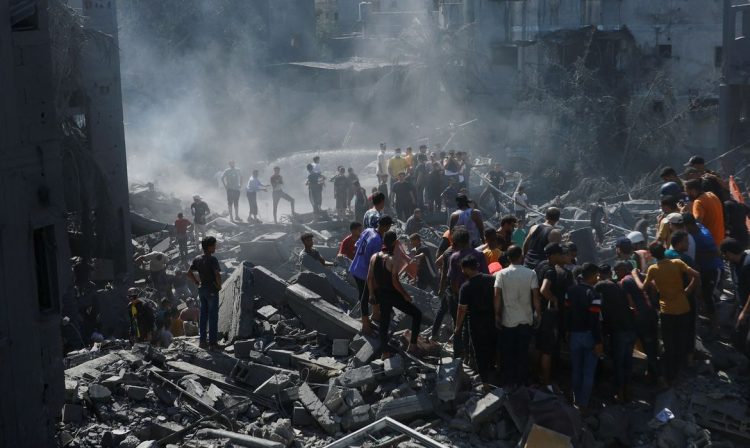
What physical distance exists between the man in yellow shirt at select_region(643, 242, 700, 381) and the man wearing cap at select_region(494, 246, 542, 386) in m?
1.39

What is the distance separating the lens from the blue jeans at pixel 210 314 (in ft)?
35.6

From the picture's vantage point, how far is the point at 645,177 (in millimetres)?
26188

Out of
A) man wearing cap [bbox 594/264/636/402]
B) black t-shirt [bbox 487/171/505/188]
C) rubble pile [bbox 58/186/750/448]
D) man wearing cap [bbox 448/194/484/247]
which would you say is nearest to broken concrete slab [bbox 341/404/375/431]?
rubble pile [bbox 58/186/750/448]

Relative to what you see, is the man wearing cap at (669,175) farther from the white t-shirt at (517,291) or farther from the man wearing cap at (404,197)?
the man wearing cap at (404,197)

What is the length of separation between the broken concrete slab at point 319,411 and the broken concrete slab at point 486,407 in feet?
4.41

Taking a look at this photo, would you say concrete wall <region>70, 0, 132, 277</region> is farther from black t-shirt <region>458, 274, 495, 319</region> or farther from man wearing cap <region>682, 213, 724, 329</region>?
man wearing cap <region>682, 213, 724, 329</region>

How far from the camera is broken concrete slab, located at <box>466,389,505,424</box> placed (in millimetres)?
8992

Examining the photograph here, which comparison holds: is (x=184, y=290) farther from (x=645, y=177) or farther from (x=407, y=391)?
(x=645, y=177)

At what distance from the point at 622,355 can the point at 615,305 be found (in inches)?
22.6

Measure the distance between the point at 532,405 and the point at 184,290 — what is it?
35.7 ft

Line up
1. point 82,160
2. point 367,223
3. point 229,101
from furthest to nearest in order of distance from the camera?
point 229,101 → point 82,160 → point 367,223

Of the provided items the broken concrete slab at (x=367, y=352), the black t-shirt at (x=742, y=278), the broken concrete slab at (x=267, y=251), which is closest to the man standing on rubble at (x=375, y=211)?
the broken concrete slab at (x=367, y=352)

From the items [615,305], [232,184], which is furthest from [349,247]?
[232,184]

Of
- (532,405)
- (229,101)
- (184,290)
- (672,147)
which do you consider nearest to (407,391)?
(532,405)
